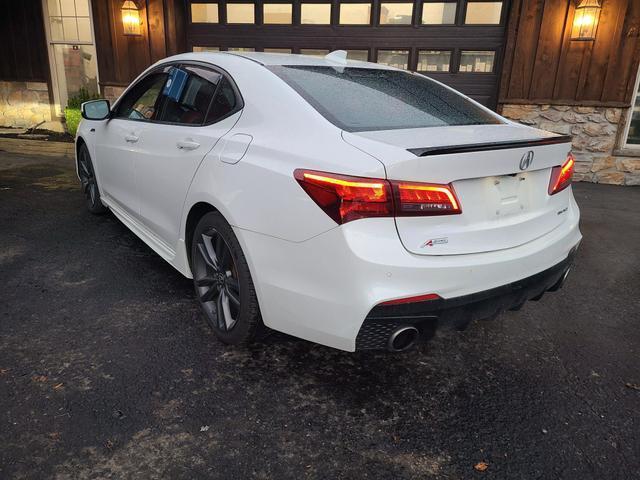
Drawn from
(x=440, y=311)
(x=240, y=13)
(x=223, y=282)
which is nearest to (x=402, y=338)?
(x=440, y=311)

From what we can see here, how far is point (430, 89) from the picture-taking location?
313cm

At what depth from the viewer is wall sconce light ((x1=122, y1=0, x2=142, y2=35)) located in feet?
28.5

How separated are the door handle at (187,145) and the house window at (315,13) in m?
5.91

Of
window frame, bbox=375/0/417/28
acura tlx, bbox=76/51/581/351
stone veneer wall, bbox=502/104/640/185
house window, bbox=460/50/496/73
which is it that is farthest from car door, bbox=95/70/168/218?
stone veneer wall, bbox=502/104/640/185

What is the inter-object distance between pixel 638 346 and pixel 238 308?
2301 mm

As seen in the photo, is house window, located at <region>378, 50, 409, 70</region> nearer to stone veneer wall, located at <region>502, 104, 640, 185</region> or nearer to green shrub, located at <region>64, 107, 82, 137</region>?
stone veneer wall, located at <region>502, 104, 640, 185</region>

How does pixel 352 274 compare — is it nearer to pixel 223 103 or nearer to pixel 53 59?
pixel 223 103

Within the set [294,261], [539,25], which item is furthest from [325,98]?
[539,25]

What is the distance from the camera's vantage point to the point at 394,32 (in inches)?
308

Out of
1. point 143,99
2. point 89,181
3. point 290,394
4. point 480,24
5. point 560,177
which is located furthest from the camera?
point 480,24

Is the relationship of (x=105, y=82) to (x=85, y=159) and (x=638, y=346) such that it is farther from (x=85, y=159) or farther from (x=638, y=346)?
(x=638, y=346)

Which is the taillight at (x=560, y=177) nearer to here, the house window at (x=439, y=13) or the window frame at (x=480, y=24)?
the window frame at (x=480, y=24)

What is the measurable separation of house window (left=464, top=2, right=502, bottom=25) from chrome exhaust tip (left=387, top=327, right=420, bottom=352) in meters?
6.73

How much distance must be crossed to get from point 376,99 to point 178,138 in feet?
3.87
